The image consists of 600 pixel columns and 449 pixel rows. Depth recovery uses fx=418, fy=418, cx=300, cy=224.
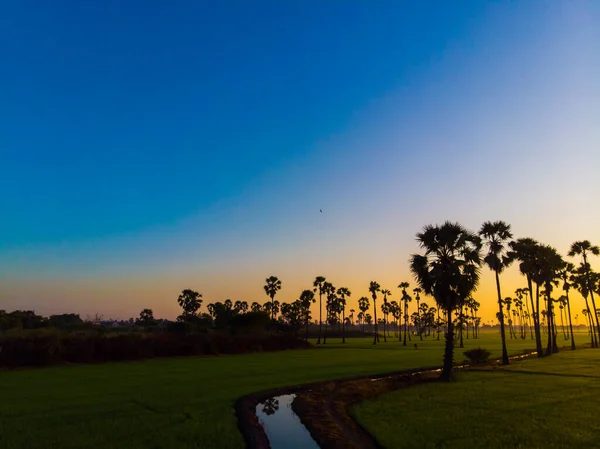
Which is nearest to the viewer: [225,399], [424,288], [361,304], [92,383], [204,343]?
[225,399]

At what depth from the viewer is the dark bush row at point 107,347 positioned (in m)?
51.0

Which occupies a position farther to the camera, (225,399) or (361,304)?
(361,304)

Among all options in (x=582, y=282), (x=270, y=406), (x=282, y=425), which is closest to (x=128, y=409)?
(x=270, y=406)

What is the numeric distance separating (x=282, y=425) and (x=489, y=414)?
1025 cm

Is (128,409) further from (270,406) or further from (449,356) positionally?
(449,356)

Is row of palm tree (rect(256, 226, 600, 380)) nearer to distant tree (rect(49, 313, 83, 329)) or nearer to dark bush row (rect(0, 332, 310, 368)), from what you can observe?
dark bush row (rect(0, 332, 310, 368))

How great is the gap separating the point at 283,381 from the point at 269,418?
37.4ft

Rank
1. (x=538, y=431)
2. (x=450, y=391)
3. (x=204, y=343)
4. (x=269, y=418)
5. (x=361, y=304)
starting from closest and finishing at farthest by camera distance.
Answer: (x=538, y=431), (x=269, y=418), (x=450, y=391), (x=204, y=343), (x=361, y=304)

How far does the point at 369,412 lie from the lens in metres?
22.0

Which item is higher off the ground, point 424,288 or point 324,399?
point 424,288

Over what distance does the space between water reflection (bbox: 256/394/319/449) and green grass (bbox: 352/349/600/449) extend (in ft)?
9.76

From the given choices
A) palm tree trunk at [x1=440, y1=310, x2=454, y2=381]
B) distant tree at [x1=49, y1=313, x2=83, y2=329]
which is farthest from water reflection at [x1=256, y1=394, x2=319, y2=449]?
distant tree at [x1=49, y1=313, x2=83, y2=329]

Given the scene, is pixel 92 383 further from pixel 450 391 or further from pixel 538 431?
pixel 538 431

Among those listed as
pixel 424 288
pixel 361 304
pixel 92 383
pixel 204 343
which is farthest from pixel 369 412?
pixel 361 304
